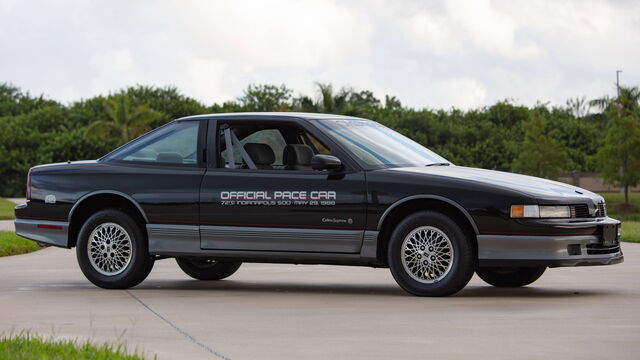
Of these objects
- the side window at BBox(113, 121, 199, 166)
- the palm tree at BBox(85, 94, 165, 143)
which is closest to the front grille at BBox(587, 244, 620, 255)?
the side window at BBox(113, 121, 199, 166)

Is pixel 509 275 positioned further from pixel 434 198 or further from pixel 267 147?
pixel 267 147

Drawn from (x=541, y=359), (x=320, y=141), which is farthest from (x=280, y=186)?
(x=541, y=359)

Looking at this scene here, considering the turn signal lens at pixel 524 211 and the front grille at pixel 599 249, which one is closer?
the turn signal lens at pixel 524 211

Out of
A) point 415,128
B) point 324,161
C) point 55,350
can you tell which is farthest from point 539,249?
point 415,128

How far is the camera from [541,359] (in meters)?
7.42

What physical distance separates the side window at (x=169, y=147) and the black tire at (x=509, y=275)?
10.2 ft

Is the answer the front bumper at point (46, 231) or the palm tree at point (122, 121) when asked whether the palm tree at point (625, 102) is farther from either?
the front bumper at point (46, 231)

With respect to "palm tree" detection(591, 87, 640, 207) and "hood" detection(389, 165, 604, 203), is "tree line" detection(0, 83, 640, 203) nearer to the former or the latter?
"palm tree" detection(591, 87, 640, 207)

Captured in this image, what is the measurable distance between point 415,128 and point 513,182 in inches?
3159

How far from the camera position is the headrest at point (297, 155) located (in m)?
12.2

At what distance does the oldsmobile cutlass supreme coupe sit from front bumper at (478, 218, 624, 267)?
1cm

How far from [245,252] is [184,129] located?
5.15 ft

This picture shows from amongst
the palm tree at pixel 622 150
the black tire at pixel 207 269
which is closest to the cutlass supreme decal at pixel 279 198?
the black tire at pixel 207 269

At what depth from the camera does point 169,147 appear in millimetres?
12812
